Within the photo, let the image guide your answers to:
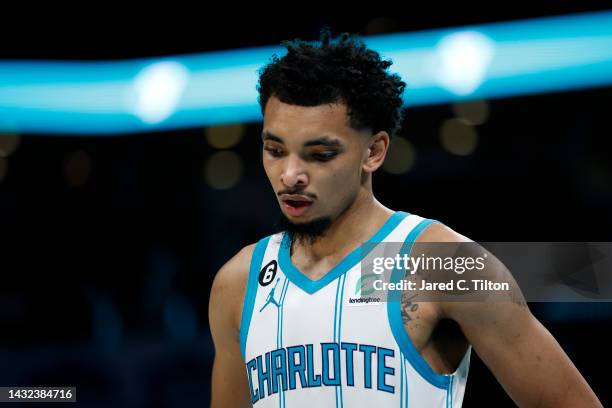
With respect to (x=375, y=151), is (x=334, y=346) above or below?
below

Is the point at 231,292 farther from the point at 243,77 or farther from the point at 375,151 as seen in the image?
the point at 243,77

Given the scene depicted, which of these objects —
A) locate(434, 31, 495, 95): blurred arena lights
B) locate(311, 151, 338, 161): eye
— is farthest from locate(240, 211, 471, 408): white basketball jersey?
locate(434, 31, 495, 95): blurred arena lights

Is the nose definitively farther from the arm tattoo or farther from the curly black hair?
the arm tattoo

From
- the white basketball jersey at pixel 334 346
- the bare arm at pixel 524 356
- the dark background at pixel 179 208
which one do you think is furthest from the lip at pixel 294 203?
the dark background at pixel 179 208

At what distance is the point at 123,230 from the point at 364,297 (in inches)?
182

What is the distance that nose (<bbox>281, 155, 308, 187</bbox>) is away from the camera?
7.84 feet

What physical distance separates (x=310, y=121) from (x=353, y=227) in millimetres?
383

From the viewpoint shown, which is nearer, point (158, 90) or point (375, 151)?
point (375, 151)

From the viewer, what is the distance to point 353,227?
258 centimetres

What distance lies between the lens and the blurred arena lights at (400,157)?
589cm

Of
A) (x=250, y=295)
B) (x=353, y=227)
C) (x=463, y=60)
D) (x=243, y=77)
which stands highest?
(x=243, y=77)

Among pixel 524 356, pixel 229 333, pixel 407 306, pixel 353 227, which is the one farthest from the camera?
pixel 229 333

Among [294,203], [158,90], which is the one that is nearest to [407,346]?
[294,203]

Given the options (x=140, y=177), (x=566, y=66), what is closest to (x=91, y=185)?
(x=140, y=177)
